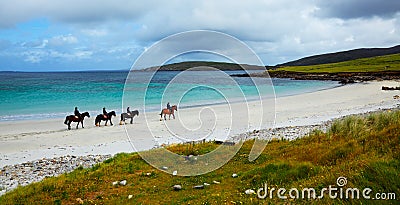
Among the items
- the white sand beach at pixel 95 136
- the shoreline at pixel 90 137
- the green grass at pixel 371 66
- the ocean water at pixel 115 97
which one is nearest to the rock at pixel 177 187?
the ocean water at pixel 115 97

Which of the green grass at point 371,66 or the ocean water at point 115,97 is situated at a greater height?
the green grass at point 371,66

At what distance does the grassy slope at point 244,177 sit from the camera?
257 inches

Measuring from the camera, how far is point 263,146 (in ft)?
44.3

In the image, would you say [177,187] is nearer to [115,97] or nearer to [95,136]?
[95,136]

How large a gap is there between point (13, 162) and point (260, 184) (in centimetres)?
1306

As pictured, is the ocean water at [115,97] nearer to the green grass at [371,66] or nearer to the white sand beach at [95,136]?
the white sand beach at [95,136]

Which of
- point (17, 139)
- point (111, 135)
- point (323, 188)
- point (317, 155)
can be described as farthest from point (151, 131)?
point (323, 188)

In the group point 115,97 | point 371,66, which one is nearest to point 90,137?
point 115,97

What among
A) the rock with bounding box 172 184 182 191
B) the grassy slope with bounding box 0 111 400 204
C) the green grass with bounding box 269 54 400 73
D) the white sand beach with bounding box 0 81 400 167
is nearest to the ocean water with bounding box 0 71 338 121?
the white sand beach with bounding box 0 81 400 167

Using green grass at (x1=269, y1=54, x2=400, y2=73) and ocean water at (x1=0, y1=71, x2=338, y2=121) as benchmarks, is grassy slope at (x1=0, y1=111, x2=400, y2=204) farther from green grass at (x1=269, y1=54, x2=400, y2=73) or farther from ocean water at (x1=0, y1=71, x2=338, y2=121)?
green grass at (x1=269, y1=54, x2=400, y2=73)

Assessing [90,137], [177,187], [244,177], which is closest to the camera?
[177,187]

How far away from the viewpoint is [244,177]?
895 centimetres

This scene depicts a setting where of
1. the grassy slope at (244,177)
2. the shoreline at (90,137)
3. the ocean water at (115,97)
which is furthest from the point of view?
the ocean water at (115,97)

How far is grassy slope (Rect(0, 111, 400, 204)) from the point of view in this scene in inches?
257
